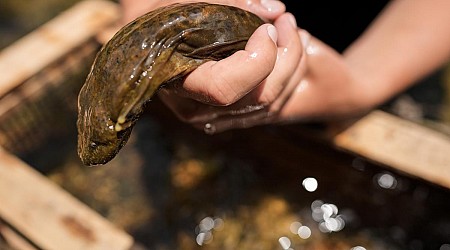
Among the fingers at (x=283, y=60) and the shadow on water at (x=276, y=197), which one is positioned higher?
the fingers at (x=283, y=60)

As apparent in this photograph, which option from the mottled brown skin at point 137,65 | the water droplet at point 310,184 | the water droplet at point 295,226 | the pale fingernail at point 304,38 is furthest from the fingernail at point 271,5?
the water droplet at point 295,226

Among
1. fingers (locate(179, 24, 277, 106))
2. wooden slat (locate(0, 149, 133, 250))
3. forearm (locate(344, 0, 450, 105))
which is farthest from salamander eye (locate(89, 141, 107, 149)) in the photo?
forearm (locate(344, 0, 450, 105))

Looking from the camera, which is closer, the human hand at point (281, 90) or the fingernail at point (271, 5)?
the human hand at point (281, 90)

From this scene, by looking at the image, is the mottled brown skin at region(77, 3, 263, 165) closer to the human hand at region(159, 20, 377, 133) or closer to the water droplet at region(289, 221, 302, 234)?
the human hand at region(159, 20, 377, 133)

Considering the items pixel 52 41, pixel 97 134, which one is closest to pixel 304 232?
pixel 97 134

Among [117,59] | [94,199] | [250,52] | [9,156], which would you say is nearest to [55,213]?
[9,156]

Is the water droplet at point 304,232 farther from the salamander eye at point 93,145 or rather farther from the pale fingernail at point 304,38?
the salamander eye at point 93,145
